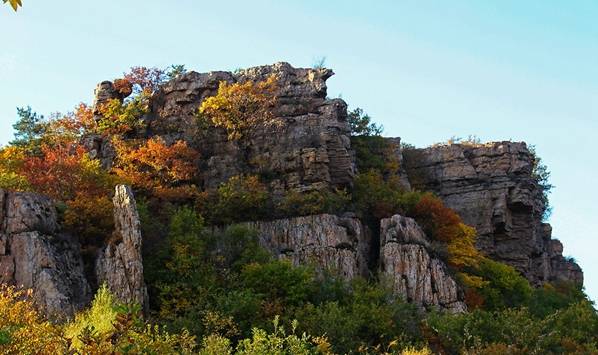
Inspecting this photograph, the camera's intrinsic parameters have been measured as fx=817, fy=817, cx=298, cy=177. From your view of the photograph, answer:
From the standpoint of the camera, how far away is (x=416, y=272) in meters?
39.4

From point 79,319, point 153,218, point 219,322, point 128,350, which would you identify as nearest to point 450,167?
point 153,218

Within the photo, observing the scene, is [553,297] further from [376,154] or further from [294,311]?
[294,311]

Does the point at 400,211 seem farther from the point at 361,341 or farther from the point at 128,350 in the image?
the point at 128,350

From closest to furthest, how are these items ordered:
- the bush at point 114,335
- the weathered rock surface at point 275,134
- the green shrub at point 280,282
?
1. the bush at point 114,335
2. the green shrub at point 280,282
3. the weathered rock surface at point 275,134

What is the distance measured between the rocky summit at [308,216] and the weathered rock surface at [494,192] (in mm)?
72

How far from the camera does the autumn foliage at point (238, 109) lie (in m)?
47.1

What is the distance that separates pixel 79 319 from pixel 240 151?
897 inches

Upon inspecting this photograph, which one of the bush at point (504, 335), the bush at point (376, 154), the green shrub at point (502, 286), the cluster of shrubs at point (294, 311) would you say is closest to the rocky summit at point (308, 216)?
the bush at point (376, 154)

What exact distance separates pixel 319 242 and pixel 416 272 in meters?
4.90

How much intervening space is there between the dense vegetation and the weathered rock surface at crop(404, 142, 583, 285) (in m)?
3.29

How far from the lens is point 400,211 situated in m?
44.2

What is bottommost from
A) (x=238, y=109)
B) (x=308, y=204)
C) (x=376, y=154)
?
(x=308, y=204)

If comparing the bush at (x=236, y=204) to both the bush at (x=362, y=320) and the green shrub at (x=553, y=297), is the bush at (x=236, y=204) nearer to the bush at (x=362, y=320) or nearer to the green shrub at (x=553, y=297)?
the bush at (x=362, y=320)

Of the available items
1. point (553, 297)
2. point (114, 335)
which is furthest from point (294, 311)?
point (553, 297)
